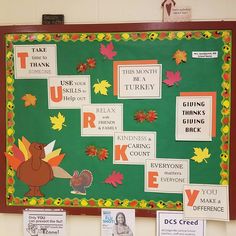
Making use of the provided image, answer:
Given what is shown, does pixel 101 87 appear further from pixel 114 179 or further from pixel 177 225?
pixel 177 225

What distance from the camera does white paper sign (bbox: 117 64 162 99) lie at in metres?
1.25

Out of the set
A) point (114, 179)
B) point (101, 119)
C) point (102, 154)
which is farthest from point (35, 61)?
point (114, 179)

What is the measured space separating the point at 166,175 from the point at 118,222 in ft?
1.00

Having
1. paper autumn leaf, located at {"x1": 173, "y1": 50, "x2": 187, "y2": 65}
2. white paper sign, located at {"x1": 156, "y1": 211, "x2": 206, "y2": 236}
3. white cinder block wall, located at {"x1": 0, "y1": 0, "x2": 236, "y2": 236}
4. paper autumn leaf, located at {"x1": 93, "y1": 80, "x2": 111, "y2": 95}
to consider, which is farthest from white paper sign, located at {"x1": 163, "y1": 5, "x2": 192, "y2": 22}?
white paper sign, located at {"x1": 156, "y1": 211, "x2": 206, "y2": 236}

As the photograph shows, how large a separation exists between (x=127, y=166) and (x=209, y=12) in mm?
755

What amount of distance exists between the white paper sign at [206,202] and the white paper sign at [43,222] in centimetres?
56

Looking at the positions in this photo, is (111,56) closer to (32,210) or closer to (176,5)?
(176,5)

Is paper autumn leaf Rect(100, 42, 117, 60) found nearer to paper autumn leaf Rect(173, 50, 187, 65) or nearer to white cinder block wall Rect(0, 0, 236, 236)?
white cinder block wall Rect(0, 0, 236, 236)

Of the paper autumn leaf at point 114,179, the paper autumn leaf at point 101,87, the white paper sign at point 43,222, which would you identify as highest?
the paper autumn leaf at point 101,87

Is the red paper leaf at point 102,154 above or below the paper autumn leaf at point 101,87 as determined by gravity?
below

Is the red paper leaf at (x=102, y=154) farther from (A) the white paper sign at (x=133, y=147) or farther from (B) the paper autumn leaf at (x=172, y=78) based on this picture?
(B) the paper autumn leaf at (x=172, y=78)

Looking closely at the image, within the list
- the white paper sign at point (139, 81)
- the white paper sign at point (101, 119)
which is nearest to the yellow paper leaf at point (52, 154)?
the white paper sign at point (101, 119)

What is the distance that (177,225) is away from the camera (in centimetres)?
127

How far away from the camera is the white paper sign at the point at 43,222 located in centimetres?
132
